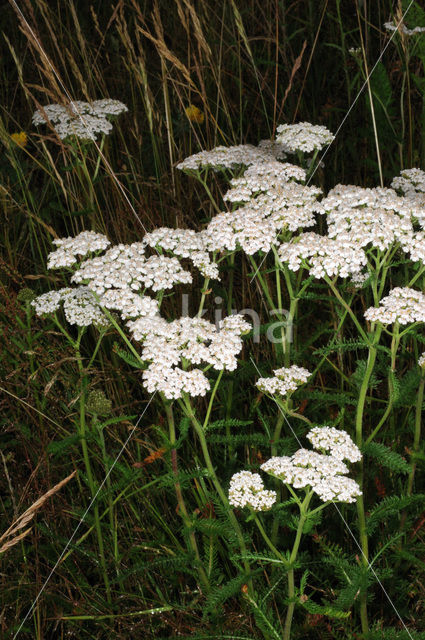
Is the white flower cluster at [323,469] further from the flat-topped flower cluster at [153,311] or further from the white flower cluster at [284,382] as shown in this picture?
the flat-topped flower cluster at [153,311]

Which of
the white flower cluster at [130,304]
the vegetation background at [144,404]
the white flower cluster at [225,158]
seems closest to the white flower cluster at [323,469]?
the vegetation background at [144,404]

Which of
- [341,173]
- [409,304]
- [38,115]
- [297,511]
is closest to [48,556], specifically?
[297,511]

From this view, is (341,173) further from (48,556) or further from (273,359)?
(48,556)

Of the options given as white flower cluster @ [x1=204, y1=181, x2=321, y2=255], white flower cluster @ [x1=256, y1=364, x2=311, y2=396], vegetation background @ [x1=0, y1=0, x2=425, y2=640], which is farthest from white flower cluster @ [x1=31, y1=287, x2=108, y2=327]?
white flower cluster @ [x1=256, y1=364, x2=311, y2=396]

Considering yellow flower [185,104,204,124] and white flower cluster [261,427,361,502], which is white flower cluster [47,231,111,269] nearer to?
white flower cluster [261,427,361,502]

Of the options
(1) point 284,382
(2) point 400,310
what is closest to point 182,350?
(1) point 284,382

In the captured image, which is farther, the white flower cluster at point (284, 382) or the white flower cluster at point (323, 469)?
the white flower cluster at point (284, 382)
